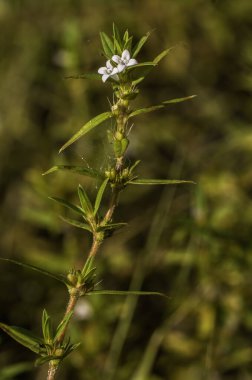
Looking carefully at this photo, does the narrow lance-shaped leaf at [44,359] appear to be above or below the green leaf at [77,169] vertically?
below

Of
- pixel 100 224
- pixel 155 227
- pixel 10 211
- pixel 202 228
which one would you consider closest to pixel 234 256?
pixel 202 228

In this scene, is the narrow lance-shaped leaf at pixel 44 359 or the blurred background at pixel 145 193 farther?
the blurred background at pixel 145 193

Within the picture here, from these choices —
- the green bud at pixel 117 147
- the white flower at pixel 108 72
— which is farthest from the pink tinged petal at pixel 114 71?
the green bud at pixel 117 147

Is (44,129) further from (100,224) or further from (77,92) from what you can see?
(100,224)

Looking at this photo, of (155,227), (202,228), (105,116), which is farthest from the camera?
(155,227)

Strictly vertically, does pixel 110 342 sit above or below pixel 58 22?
below

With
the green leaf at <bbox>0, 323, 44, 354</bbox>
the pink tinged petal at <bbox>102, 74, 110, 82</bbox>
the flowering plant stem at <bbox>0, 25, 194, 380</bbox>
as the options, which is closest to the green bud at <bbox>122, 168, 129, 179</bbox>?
the flowering plant stem at <bbox>0, 25, 194, 380</bbox>

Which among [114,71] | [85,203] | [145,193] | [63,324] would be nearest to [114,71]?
[114,71]

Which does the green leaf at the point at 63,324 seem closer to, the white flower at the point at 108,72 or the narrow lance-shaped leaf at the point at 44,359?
the narrow lance-shaped leaf at the point at 44,359
